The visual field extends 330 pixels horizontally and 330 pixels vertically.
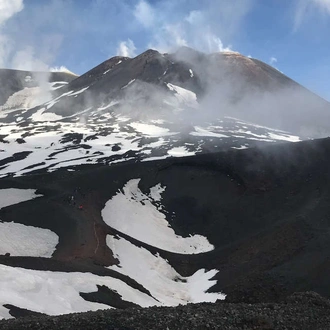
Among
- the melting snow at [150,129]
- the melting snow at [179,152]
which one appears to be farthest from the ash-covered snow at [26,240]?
the melting snow at [150,129]

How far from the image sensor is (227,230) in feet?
180

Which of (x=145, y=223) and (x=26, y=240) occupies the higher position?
(x=145, y=223)

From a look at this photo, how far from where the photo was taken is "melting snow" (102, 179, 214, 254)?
52.2m

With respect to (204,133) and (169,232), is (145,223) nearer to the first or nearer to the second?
(169,232)

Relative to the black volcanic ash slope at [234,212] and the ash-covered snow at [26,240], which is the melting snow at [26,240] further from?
the black volcanic ash slope at [234,212]

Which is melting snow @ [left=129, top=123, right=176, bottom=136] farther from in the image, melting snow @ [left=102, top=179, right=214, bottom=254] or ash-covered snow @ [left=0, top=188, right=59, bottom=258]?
ash-covered snow @ [left=0, top=188, right=59, bottom=258]

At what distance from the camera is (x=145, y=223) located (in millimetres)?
56250

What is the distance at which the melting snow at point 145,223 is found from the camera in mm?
52156

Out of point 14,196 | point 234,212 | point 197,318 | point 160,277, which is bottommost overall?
point 160,277

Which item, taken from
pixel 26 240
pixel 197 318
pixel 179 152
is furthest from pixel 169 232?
pixel 179 152

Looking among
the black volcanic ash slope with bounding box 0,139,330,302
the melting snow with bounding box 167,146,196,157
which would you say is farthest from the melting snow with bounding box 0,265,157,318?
the melting snow with bounding box 167,146,196,157

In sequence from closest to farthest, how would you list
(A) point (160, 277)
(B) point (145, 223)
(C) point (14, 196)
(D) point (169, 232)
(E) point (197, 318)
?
(E) point (197, 318) → (A) point (160, 277) → (D) point (169, 232) → (B) point (145, 223) → (C) point (14, 196)

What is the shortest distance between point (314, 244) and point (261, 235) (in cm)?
860

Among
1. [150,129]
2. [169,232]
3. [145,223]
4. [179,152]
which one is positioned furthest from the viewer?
[150,129]
